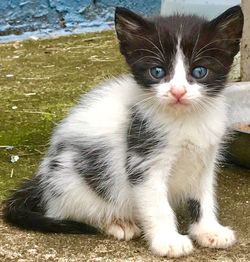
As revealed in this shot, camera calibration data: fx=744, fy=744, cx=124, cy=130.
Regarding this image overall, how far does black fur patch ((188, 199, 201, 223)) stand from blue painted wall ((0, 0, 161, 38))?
3174 mm

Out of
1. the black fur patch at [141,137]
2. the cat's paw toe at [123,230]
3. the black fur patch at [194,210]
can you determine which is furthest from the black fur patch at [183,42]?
the cat's paw toe at [123,230]

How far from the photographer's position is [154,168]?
8.55 ft

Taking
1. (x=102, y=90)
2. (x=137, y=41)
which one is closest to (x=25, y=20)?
(x=102, y=90)

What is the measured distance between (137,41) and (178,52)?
0.17 metres

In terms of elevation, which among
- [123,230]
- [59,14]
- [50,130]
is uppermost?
[123,230]

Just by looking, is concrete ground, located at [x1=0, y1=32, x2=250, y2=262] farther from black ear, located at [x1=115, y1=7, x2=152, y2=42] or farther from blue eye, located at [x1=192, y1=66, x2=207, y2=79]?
black ear, located at [x1=115, y1=7, x2=152, y2=42]

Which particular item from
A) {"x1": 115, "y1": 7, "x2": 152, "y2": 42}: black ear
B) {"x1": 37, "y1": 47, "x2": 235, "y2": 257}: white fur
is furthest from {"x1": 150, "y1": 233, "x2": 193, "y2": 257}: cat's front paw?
{"x1": 115, "y1": 7, "x2": 152, "y2": 42}: black ear

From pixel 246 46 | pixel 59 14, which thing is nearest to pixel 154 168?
pixel 246 46

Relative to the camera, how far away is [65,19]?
233 inches

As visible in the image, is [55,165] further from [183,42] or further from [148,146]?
[183,42]

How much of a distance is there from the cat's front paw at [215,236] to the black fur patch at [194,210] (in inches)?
2.3

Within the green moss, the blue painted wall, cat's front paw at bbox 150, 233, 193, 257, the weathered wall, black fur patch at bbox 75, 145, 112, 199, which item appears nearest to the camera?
cat's front paw at bbox 150, 233, 193, 257

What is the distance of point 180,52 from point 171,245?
2.18 feet

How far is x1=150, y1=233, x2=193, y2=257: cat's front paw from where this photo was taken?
256 cm
